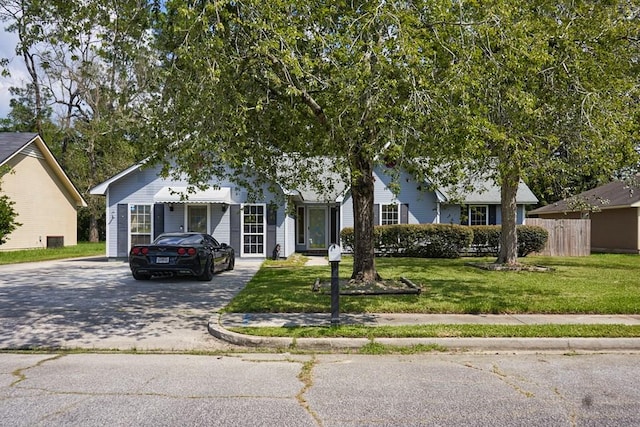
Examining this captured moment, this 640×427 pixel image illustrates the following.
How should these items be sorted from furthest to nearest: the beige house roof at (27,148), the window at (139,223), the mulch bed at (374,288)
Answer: the beige house roof at (27,148) < the window at (139,223) < the mulch bed at (374,288)

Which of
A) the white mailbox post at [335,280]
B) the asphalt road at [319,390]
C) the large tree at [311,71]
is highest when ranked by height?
the large tree at [311,71]

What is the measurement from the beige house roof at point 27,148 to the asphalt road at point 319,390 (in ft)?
76.4

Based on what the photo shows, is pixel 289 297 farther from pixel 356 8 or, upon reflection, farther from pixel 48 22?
pixel 48 22

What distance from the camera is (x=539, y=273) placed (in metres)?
16.1

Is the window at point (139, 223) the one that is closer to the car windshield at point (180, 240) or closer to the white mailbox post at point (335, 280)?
the car windshield at point (180, 240)

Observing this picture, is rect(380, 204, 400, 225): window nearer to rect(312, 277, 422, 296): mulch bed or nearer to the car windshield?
the car windshield

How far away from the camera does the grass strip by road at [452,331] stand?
7.64 metres

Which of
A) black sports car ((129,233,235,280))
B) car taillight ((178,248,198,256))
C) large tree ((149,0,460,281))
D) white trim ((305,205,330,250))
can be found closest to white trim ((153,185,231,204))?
black sports car ((129,233,235,280))

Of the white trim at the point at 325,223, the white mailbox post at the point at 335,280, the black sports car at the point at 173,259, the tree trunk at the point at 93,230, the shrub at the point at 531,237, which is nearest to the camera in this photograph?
the white mailbox post at the point at 335,280

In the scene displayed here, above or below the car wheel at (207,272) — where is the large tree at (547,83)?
above

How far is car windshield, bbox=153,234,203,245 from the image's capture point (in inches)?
582

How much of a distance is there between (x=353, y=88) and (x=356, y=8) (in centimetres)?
287

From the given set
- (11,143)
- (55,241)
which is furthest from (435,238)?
(55,241)

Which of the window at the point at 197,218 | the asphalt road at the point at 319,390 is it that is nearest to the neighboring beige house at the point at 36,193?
the window at the point at 197,218
